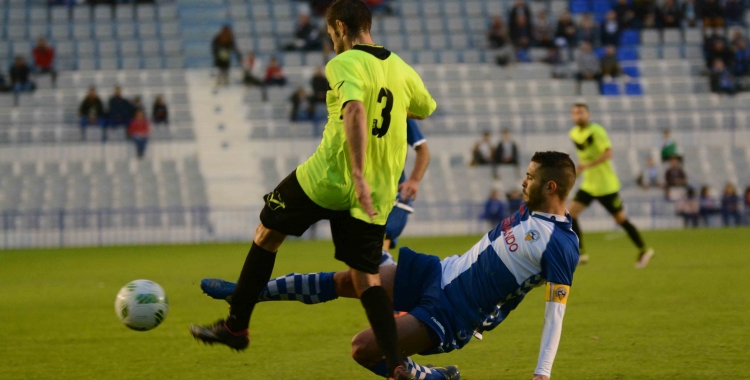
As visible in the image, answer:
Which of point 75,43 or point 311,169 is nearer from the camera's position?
point 311,169

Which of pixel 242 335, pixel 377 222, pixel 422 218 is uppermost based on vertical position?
pixel 377 222

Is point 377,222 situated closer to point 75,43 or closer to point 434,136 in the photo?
point 434,136

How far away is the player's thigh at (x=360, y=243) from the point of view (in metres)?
5.40

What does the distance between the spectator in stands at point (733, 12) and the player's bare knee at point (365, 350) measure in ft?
81.5

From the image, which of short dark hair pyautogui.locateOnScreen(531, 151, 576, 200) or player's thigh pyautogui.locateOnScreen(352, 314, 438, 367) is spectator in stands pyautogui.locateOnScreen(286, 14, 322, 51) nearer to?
player's thigh pyautogui.locateOnScreen(352, 314, 438, 367)

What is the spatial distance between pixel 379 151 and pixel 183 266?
9.99m

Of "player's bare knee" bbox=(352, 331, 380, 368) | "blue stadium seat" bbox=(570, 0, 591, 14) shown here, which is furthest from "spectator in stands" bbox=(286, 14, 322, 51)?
"player's bare knee" bbox=(352, 331, 380, 368)

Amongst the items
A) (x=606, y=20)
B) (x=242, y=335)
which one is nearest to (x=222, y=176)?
(x=606, y=20)

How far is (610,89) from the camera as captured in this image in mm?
26031

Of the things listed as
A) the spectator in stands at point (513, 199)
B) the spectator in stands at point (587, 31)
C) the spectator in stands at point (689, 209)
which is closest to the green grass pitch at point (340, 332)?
the spectator in stands at point (513, 199)

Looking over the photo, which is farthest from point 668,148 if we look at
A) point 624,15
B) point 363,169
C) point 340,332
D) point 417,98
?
point 363,169

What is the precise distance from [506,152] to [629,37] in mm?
6899

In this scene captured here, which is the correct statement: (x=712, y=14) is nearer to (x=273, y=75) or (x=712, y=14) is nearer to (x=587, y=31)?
(x=587, y=31)

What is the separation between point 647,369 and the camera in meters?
6.14
